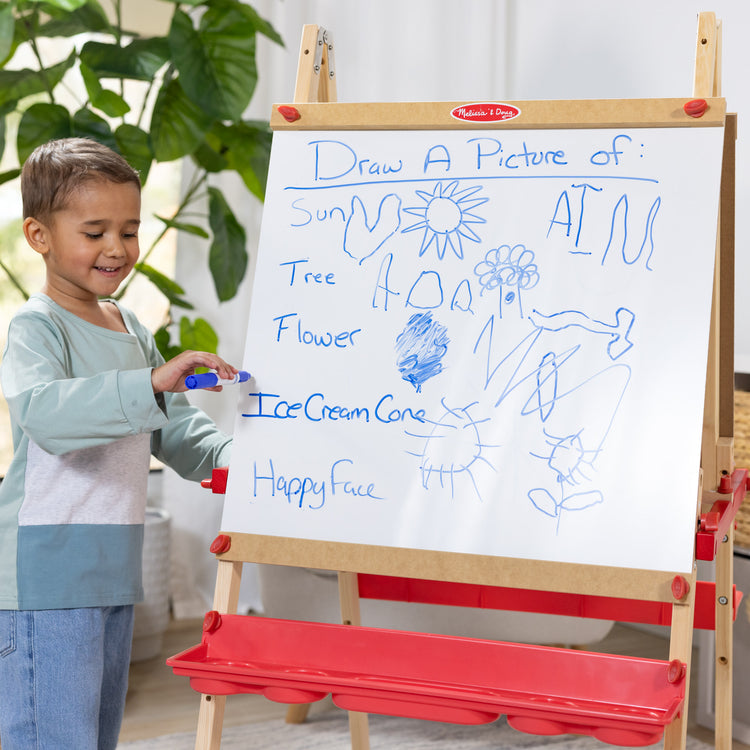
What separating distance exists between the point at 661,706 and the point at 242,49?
181 cm

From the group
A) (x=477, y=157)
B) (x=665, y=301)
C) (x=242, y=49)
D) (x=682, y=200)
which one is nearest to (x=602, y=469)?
(x=665, y=301)

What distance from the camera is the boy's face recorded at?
1.21 meters

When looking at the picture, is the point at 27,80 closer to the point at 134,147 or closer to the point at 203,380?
the point at 134,147

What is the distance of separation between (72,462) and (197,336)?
1.34 m

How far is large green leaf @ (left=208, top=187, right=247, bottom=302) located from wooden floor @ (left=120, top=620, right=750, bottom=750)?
3.42 ft

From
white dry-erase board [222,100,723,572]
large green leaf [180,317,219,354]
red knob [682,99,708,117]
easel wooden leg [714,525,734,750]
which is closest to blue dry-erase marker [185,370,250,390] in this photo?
white dry-erase board [222,100,723,572]

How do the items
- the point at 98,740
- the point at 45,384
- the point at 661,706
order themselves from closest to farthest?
the point at 661,706 < the point at 45,384 < the point at 98,740

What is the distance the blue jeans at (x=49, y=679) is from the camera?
115cm

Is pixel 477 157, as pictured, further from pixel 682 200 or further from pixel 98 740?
pixel 98 740

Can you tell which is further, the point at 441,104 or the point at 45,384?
the point at 441,104

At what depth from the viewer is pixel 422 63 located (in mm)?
2818

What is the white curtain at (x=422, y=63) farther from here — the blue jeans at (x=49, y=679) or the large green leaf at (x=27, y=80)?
the blue jeans at (x=49, y=679)

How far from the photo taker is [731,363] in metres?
1.42

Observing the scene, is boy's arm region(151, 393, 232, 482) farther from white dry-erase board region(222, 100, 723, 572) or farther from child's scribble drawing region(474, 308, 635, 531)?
child's scribble drawing region(474, 308, 635, 531)
